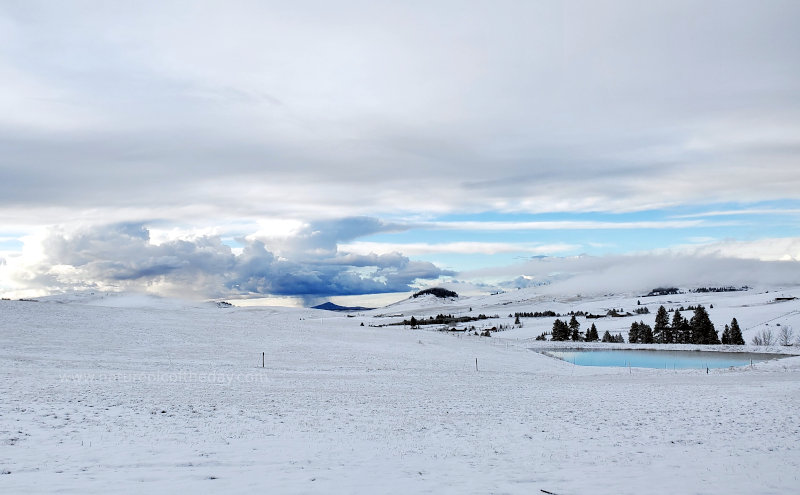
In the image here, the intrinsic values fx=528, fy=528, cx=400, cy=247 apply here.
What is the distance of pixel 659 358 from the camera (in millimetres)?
84438

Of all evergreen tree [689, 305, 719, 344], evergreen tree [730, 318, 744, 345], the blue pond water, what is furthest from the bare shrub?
the blue pond water

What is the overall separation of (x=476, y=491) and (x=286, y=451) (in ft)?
21.4

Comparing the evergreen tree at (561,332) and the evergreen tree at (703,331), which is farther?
the evergreen tree at (561,332)

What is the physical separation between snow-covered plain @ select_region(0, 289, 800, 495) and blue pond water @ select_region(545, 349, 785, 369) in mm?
26121

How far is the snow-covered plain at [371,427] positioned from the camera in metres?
13.7

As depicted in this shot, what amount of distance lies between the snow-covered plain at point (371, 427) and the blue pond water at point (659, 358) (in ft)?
85.7

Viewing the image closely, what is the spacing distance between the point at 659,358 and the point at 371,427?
76.8m

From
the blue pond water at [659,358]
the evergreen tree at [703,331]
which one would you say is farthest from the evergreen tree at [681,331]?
the blue pond water at [659,358]

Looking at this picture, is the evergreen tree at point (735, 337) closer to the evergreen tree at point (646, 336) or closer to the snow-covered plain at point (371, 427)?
the evergreen tree at point (646, 336)

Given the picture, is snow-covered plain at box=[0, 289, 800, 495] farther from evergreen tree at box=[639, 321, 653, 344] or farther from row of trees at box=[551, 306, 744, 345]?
evergreen tree at box=[639, 321, 653, 344]

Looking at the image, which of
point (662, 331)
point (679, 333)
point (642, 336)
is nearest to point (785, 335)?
point (679, 333)

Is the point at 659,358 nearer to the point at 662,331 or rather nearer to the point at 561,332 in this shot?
the point at 561,332

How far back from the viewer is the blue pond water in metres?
73.8

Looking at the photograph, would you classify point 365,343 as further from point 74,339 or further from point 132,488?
point 132,488
